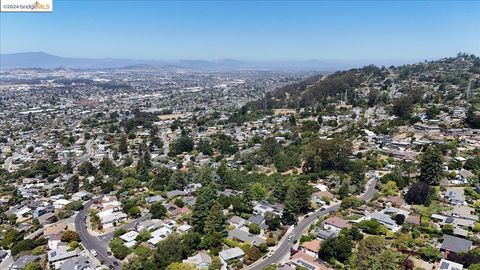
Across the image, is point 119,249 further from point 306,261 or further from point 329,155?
point 329,155

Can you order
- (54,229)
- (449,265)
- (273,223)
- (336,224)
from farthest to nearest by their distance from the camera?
(54,229)
(273,223)
(336,224)
(449,265)

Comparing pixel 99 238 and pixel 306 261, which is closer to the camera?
pixel 306 261

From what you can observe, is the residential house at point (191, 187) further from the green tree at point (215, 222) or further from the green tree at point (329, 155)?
the green tree at point (329, 155)

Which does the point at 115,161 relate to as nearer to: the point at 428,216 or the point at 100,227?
the point at 100,227

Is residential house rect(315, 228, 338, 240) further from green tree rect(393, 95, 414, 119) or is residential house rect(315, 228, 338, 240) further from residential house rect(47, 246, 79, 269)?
green tree rect(393, 95, 414, 119)

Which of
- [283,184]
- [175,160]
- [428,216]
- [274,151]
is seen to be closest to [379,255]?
[428,216]

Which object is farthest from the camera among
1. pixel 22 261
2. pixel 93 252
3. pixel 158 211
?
pixel 158 211

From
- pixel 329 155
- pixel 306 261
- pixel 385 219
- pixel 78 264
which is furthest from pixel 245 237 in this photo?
pixel 329 155

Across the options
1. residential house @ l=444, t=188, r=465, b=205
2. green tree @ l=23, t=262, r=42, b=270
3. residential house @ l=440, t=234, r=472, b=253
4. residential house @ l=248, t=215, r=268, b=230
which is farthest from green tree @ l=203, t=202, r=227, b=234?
residential house @ l=444, t=188, r=465, b=205
